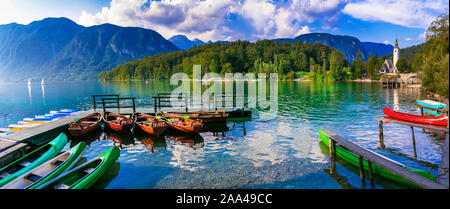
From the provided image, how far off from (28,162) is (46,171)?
234 centimetres

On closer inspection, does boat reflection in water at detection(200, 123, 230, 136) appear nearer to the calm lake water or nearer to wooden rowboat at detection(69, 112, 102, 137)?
the calm lake water

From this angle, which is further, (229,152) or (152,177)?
(229,152)

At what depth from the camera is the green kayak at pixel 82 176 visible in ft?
33.8

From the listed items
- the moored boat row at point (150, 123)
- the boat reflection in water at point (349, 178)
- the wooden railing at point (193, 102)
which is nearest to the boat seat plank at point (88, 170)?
the moored boat row at point (150, 123)

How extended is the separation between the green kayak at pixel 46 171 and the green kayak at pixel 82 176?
0.62 m

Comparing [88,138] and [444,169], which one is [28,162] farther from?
[444,169]

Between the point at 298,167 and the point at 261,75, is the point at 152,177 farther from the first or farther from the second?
the point at 261,75

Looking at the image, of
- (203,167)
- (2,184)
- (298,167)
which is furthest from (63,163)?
(298,167)

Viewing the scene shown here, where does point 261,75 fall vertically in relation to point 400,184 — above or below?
above

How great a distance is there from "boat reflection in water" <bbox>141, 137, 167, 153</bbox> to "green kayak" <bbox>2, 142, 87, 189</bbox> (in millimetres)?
5100
